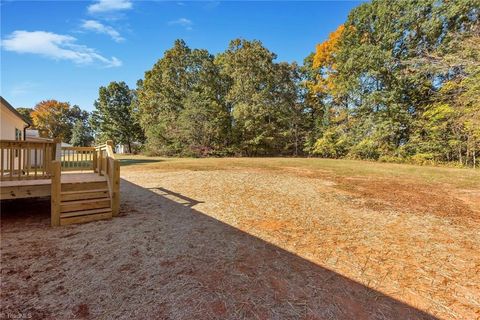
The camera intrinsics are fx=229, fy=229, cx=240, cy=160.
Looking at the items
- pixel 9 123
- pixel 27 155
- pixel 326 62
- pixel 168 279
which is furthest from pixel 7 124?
pixel 326 62

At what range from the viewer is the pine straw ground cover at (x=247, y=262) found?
2004 millimetres

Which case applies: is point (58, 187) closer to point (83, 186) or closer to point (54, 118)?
point (83, 186)

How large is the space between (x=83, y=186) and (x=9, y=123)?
575cm

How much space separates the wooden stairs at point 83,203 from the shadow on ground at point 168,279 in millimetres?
259

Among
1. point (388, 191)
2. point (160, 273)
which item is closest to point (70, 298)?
point (160, 273)

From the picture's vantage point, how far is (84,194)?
428cm

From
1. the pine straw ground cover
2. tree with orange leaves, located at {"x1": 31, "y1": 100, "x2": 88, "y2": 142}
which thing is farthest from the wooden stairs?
tree with orange leaves, located at {"x1": 31, "y1": 100, "x2": 88, "y2": 142}

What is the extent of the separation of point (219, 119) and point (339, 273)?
21.1 meters

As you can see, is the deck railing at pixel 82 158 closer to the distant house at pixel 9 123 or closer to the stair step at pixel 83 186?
the distant house at pixel 9 123

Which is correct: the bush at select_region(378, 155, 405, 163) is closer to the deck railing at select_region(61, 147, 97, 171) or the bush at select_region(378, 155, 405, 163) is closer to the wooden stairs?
the deck railing at select_region(61, 147, 97, 171)


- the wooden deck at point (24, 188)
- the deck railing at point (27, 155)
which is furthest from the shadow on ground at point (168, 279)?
the deck railing at point (27, 155)

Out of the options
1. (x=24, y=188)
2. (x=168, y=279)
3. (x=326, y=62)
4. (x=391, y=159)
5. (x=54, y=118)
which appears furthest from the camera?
(x=54, y=118)

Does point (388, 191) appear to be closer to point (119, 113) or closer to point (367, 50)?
point (367, 50)

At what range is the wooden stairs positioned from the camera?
3965 mm
